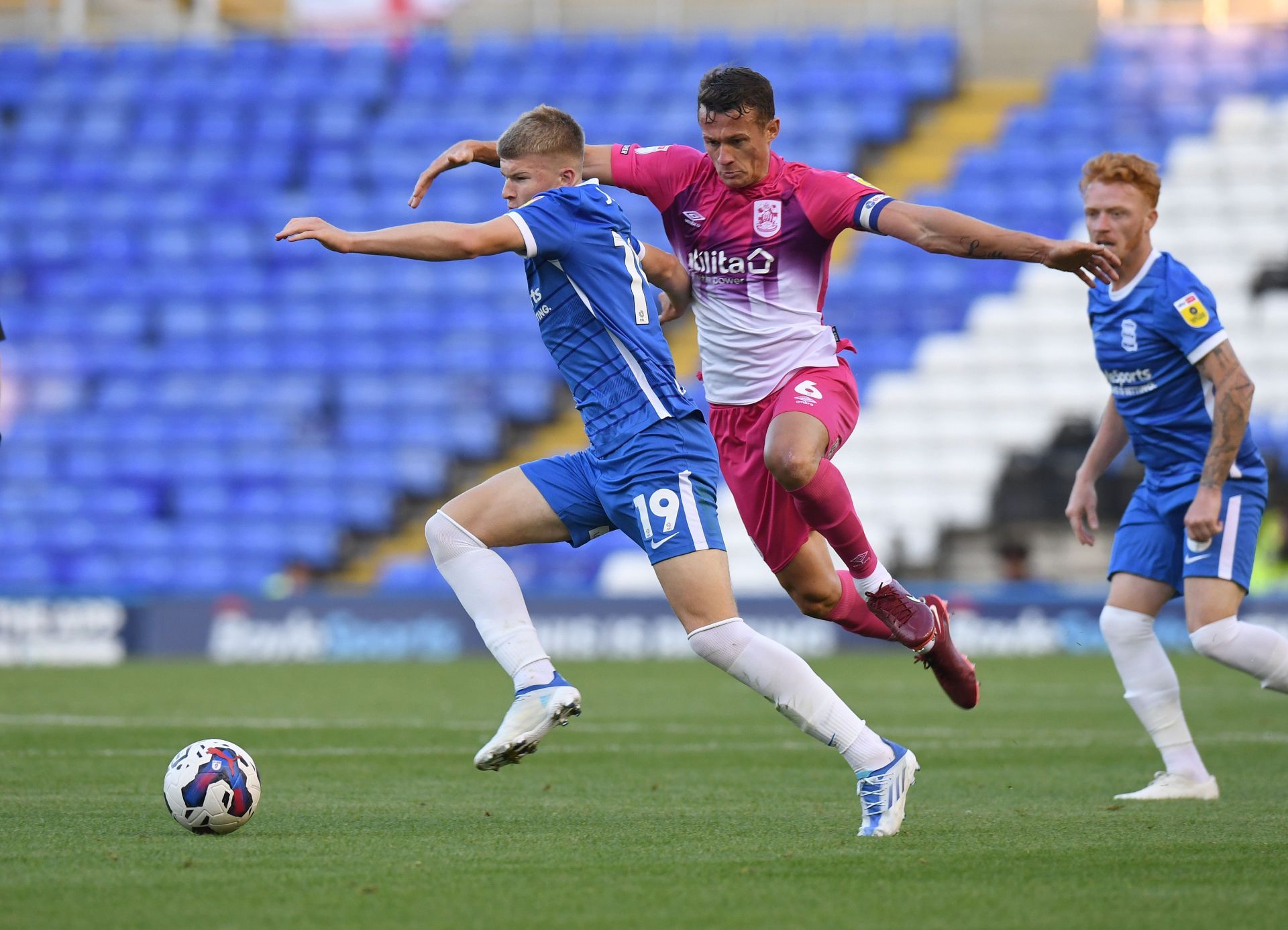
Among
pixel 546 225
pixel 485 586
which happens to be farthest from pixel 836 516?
pixel 546 225

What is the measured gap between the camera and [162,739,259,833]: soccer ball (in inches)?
215

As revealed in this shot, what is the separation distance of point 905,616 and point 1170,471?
59.9 inches

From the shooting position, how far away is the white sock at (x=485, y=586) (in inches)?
228

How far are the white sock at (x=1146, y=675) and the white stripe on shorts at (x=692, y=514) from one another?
2.27 m

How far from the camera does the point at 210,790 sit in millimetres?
5480

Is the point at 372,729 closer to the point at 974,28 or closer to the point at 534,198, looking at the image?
the point at 534,198

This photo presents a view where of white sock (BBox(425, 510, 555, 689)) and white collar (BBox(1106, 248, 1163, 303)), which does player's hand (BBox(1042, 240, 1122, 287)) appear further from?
white sock (BBox(425, 510, 555, 689))

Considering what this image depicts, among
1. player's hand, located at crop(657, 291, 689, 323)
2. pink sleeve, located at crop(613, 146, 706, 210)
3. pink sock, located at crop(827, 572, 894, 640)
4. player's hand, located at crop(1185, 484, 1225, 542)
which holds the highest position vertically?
pink sleeve, located at crop(613, 146, 706, 210)

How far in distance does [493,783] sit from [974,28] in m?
18.1

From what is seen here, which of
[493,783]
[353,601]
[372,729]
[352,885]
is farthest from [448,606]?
[352,885]

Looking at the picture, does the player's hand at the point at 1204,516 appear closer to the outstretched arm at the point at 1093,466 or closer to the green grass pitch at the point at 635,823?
the outstretched arm at the point at 1093,466

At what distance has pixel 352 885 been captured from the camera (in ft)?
14.7


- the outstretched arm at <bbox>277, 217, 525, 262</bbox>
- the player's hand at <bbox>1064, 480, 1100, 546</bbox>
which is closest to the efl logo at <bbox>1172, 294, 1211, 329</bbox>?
the player's hand at <bbox>1064, 480, 1100, 546</bbox>

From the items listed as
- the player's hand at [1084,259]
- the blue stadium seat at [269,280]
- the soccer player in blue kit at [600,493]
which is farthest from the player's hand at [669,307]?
the blue stadium seat at [269,280]
